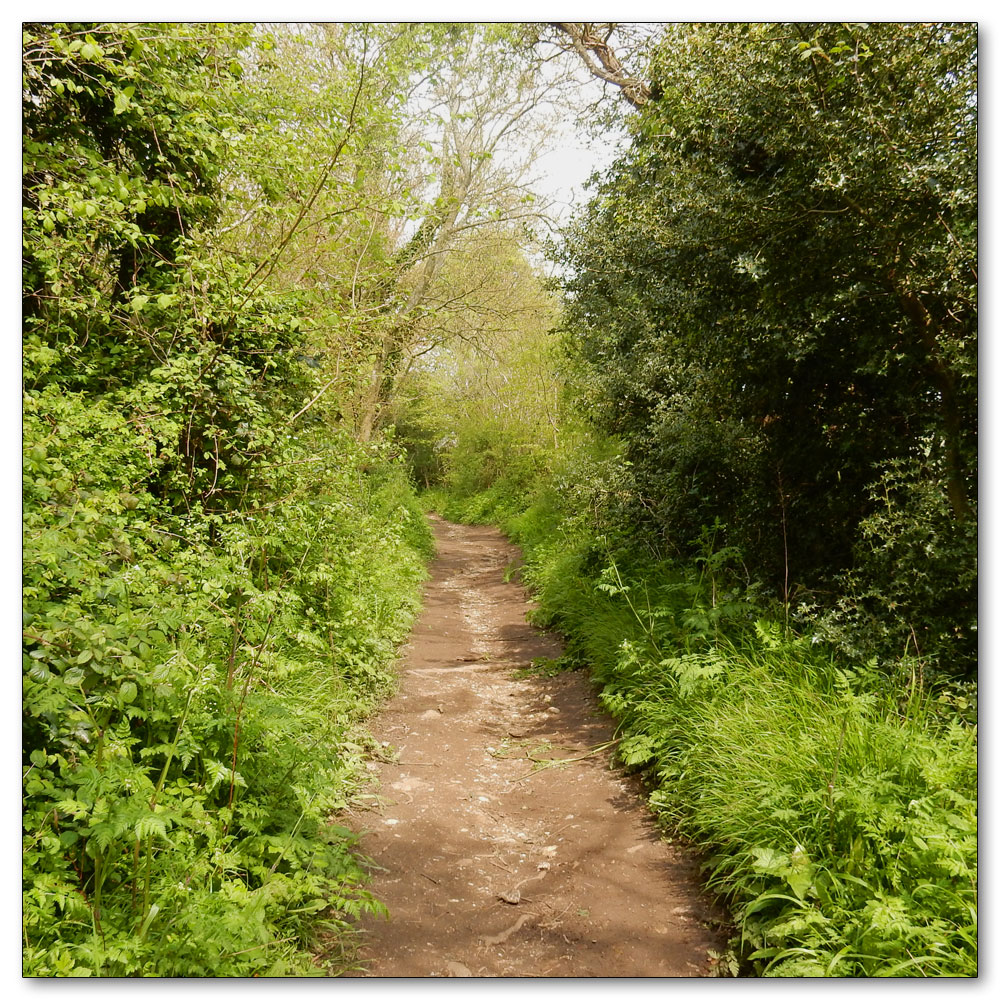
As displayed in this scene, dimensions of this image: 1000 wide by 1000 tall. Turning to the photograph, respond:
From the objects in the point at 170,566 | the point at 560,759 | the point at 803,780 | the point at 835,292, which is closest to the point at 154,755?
the point at 170,566

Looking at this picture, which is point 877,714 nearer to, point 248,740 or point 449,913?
point 449,913

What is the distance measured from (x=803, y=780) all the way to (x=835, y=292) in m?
2.75

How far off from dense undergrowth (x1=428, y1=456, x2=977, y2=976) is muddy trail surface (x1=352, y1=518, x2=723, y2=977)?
0.92 feet

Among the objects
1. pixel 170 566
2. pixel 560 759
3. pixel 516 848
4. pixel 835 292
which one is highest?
pixel 835 292

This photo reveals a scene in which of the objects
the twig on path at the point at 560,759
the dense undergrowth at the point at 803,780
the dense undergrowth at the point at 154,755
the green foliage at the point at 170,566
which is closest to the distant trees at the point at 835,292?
the dense undergrowth at the point at 803,780

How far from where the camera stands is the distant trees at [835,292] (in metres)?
3.18

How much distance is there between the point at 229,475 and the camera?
5023 millimetres

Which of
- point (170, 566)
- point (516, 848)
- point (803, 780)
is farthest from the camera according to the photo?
point (170, 566)

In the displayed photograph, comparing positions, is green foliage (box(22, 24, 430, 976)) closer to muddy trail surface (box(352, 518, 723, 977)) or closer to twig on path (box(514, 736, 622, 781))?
muddy trail surface (box(352, 518, 723, 977))

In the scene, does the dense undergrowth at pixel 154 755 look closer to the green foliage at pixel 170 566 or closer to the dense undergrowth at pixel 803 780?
the green foliage at pixel 170 566

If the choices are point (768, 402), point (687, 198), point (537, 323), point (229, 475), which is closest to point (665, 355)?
point (768, 402)

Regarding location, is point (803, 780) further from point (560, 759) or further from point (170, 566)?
point (170, 566)

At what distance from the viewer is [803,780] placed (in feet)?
9.94

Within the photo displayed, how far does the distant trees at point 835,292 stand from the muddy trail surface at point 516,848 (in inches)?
71.9
